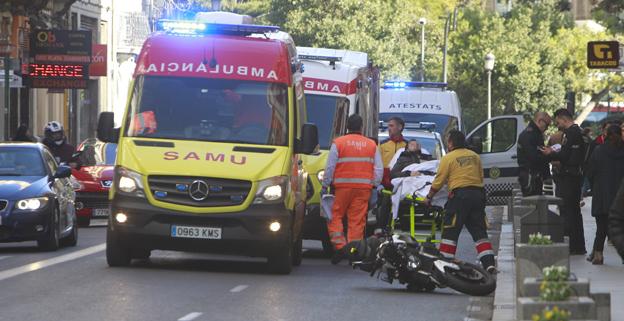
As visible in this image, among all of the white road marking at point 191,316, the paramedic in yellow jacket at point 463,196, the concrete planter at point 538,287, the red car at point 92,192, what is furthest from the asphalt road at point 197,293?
the red car at point 92,192

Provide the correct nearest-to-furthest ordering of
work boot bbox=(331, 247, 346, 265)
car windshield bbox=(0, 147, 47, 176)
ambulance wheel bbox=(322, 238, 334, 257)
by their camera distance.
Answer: work boot bbox=(331, 247, 346, 265), car windshield bbox=(0, 147, 47, 176), ambulance wheel bbox=(322, 238, 334, 257)

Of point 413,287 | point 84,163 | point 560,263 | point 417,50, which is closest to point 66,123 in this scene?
point 84,163

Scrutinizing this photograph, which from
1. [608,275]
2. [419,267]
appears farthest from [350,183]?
[608,275]

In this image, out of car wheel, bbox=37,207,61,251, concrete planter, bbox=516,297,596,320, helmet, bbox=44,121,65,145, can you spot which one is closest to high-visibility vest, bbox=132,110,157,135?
car wheel, bbox=37,207,61,251

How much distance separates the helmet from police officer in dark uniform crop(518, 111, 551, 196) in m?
9.11

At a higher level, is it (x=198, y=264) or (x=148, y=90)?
(x=148, y=90)

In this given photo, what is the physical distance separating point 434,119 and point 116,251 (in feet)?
60.1

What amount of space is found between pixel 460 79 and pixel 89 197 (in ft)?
186

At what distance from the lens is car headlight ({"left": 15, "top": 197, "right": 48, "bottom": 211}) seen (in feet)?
68.5

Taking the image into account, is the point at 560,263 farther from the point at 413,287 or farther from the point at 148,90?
the point at 148,90

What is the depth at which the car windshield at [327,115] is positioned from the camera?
22.8 metres

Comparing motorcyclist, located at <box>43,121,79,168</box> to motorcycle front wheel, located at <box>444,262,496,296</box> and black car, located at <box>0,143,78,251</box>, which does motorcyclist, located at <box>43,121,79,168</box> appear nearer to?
black car, located at <box>0,143,78,251</box>

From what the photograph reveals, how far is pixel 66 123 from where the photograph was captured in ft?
178

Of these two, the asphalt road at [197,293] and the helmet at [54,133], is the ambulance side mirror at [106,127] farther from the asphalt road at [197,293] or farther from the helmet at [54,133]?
the helmet at [54,133]
